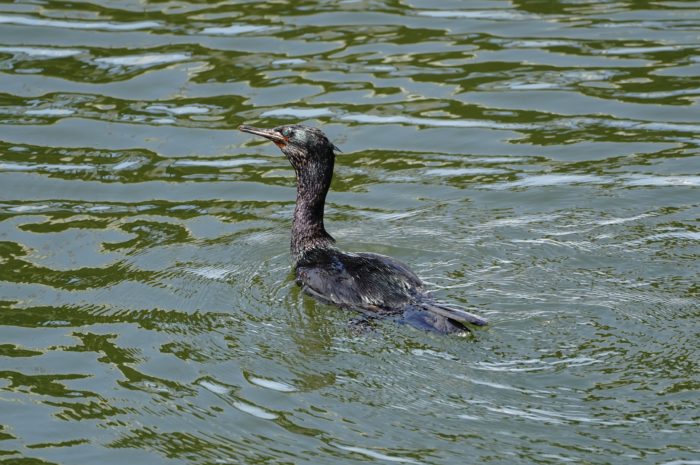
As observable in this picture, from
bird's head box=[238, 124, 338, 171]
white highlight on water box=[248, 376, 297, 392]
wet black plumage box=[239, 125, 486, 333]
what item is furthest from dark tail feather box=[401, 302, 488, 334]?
bird's head box=[238, 124, 338, 171]

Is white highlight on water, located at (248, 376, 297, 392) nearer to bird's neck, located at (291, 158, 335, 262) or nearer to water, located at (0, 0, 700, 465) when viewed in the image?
A: water, located at (0, 0, 700, 465)

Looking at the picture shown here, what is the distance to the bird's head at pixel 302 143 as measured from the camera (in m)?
9.55

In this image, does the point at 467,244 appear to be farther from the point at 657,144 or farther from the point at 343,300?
the point at 657,144

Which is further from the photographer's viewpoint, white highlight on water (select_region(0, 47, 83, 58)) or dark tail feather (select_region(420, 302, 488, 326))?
white highlight on water (select_region(0, 47, 83, 58))

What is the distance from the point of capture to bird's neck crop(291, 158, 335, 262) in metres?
9.48

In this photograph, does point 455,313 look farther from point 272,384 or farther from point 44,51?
point 44,51

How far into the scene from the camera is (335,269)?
349 inches

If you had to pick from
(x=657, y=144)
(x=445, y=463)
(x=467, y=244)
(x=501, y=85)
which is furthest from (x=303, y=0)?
(x=445, y=463)

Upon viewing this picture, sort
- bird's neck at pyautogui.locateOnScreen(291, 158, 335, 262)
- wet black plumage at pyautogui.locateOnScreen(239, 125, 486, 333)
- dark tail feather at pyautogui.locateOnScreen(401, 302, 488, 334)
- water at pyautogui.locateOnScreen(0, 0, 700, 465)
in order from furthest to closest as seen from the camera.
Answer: bird's neck at pyautogui.locateOnScreen(291, 158, 335, 262), wet black plumage at pyautogui.locateOnScreen(239, 125, 486, 333), dark tail feather at pyautogui.locateOnScreen(401, 302, 488, 334), water at pyautogui.locateOnScreen(0, 0, 700, 465)

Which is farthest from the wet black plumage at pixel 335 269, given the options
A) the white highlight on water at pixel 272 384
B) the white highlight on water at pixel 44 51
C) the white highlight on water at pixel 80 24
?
the white highlight on water at pixel 80 24

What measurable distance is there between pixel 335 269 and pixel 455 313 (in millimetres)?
1197

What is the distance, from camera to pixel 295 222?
9.59 meters

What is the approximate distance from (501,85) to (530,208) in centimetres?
289

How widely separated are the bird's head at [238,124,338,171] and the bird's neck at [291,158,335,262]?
0.17 feet
